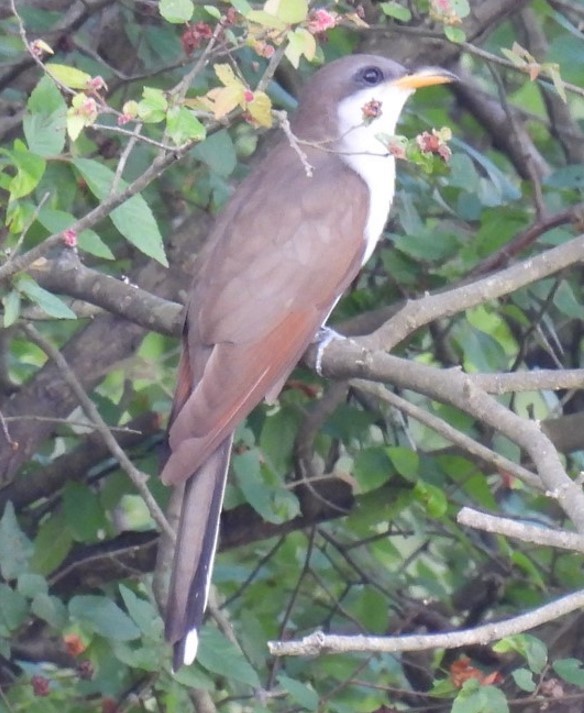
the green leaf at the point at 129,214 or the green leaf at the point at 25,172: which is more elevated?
the green leaf at the point at 25,172

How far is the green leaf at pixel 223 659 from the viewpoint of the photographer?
2805mm

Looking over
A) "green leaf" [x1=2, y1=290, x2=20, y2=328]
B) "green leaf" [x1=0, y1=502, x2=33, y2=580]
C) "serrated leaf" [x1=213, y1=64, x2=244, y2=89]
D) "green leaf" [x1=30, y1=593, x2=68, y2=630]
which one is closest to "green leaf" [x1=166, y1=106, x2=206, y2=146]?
"serrated leaf" [x1=213, y1=64, x2=244, y2=89]

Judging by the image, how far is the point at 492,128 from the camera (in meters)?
4.26

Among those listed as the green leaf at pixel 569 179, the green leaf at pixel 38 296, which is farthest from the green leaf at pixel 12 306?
the green leaf at pixel 569 179

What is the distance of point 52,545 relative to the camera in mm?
3594

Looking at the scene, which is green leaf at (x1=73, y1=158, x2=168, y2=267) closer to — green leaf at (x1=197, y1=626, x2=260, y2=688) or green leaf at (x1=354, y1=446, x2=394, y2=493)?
green leaf at (x1=197, y1=626, x2=260, y2=688)

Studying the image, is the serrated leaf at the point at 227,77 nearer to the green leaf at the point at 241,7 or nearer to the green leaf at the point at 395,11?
the green leaf at the point at 241,7

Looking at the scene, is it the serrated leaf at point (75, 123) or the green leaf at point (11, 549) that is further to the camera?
the green leaf at point (11, 549)

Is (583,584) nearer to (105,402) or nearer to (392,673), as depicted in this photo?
(392,673)

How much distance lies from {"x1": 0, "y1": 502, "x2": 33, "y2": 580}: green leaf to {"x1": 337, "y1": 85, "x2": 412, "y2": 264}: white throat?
3.36ft

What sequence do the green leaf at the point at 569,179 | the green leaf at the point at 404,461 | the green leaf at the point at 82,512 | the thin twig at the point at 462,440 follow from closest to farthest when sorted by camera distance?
the thin twig at the point at 462,440 < the green leaf at the point at 404,461 < the green leaf at the point at 569,179 < the green leaf at the point at 82,512

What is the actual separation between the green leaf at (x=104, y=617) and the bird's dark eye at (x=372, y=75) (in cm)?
153

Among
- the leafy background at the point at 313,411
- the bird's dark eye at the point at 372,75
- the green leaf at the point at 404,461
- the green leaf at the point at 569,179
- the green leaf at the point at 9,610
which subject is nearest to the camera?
the leafy background at the point at 313,411

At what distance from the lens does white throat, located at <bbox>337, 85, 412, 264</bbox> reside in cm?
358
